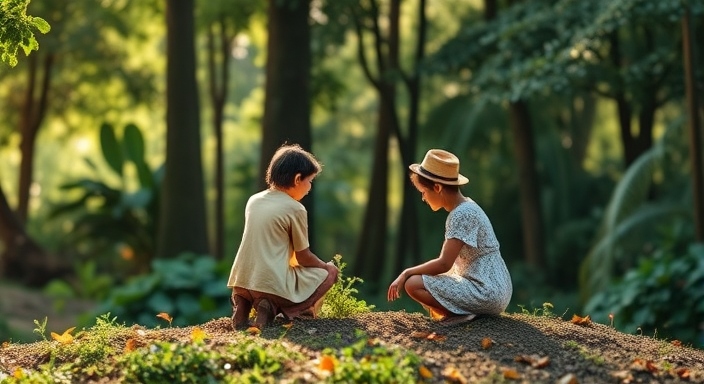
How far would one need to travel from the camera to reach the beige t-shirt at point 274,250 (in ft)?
25.7

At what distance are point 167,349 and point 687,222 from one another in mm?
13887

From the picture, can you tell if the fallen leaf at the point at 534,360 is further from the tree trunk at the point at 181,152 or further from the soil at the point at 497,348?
the tree trunk at the point at 181,152

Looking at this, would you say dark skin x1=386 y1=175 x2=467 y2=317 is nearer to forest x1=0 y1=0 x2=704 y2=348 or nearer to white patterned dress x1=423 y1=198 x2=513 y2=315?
white patterned dress x1=423 y1=198 x2=513 y2=315

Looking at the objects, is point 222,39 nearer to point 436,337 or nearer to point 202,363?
point 436,337

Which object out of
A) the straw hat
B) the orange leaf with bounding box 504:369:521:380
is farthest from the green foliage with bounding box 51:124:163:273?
the orange leaf with bounding box 504:369:521:380

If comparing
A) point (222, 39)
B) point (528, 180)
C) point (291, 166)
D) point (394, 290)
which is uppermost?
point (222, 39)

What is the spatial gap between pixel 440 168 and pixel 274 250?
1191 millimetres

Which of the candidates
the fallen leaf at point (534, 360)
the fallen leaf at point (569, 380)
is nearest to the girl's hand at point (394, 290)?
the fallen leaf at point (534, 360)

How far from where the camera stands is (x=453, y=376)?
6.53 meters

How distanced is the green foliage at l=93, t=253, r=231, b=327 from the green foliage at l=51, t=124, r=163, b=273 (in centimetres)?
605

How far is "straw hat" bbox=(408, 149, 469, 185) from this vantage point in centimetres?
802

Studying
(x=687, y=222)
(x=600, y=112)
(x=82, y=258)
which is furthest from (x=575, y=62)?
(x=600, y=112)

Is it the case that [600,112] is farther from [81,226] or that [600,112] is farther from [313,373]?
[313,373]

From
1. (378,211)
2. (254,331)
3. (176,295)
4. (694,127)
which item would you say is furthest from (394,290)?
(378,211)
